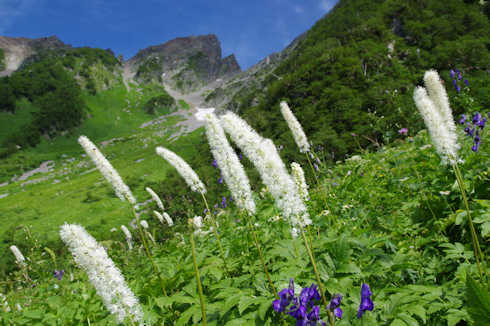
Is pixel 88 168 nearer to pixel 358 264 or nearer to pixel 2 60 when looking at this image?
pixel 358 264

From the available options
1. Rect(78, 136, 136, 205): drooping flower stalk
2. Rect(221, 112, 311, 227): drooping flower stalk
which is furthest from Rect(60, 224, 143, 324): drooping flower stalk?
Rect(221, 112, 311, 227): drooping flower stalk

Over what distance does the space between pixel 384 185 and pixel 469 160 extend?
2.01m

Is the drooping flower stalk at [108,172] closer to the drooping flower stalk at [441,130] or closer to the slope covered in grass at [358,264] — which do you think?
the slope covered in grass at [358,264]

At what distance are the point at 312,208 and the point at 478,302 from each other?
4850 millimetres

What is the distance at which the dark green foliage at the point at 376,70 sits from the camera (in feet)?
52.7

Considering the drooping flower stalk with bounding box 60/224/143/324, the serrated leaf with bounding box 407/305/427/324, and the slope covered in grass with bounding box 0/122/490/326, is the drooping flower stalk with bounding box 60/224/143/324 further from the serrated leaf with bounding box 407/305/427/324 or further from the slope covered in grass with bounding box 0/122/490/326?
the serrated leaf with bounding box 407/305/427/324

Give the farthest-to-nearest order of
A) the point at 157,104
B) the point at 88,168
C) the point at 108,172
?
the point at 157,104 → the point at 88,168 → the point at 108,172

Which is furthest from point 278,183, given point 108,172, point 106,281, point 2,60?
point 2,60

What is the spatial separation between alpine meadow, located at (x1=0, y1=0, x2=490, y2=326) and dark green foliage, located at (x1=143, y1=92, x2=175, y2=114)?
6565cm

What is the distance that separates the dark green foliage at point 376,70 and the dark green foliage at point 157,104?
10896cm

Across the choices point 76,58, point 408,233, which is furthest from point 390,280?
point 76,58

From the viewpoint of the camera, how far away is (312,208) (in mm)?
6656

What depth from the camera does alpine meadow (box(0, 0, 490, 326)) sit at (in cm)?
251

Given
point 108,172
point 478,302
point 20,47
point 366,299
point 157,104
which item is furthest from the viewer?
point 20,47
